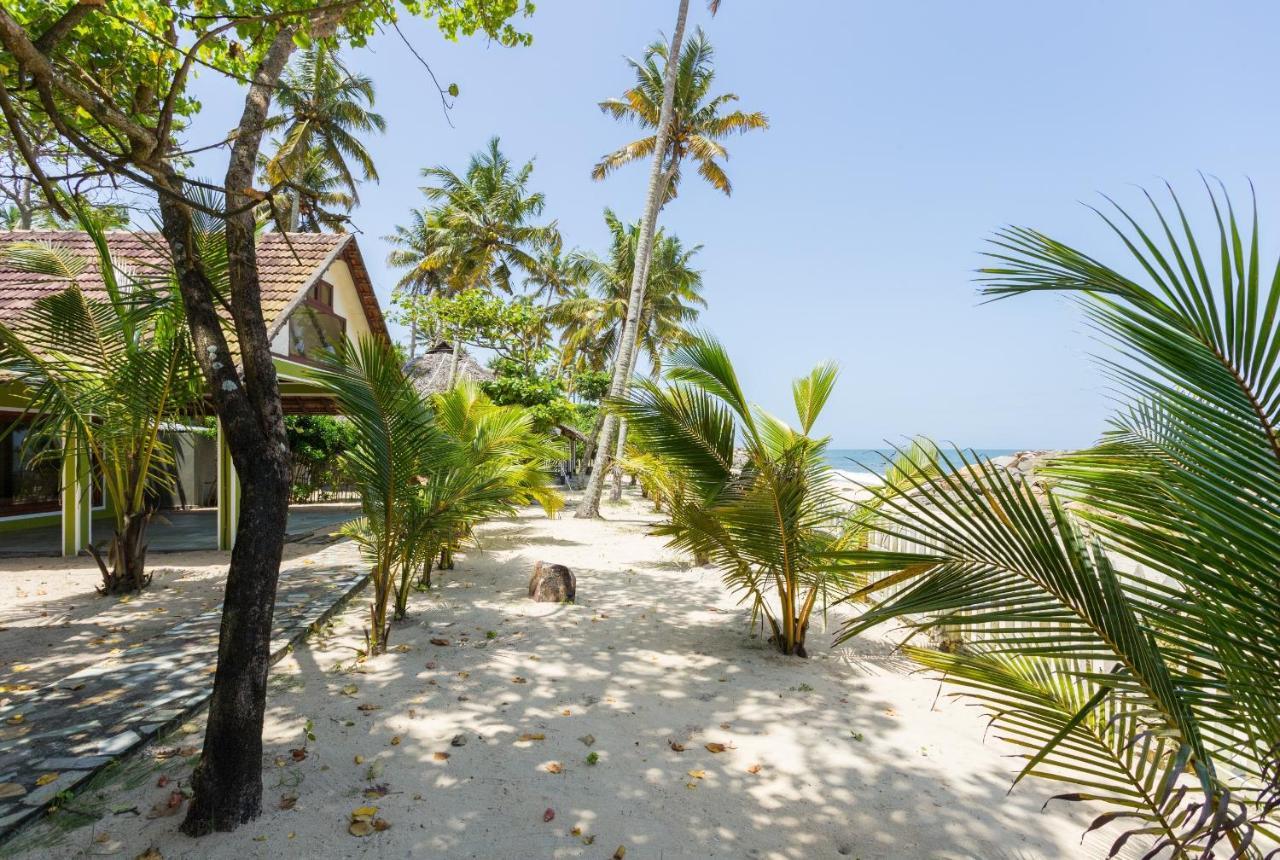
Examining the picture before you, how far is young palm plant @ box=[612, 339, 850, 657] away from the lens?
4.42 meters

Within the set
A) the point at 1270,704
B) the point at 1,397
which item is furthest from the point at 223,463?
the point at 1270,704

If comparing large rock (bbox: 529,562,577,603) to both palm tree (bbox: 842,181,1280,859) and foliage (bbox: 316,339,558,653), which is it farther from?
palm tree (bbox: 842,181,1280,859)

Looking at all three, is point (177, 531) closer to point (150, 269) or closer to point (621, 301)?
point (150, 269)

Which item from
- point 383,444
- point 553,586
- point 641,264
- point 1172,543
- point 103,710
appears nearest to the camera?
point 1172,543

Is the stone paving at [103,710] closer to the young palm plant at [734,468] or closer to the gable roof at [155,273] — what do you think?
the young palm plant at [734,468]

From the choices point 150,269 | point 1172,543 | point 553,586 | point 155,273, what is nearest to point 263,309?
point 155,273

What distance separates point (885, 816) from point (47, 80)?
13.9ft

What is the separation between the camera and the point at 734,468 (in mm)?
4848

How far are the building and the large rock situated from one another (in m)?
2.94

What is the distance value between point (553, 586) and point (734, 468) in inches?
102

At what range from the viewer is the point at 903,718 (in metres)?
3.83

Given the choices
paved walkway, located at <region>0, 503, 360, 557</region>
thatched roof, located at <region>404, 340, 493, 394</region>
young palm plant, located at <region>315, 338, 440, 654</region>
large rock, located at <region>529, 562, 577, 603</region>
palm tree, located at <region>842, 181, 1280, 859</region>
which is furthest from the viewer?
thatched roof, located at <region>404, 340, 493, 394</region>

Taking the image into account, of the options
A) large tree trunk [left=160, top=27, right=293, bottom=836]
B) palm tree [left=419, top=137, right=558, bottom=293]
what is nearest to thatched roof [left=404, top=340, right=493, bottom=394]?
palm tree [left=419, top=137, right=558, bottom=293]

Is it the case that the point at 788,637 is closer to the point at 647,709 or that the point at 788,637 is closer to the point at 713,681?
the point at 713,681
